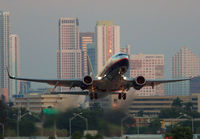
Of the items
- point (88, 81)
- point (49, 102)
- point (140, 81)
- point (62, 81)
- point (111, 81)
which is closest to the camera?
point (88, 81)

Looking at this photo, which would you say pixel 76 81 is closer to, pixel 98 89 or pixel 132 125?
pixel 98 89

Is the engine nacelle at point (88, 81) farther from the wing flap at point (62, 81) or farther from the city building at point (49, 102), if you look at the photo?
the city building at point (49, 102)

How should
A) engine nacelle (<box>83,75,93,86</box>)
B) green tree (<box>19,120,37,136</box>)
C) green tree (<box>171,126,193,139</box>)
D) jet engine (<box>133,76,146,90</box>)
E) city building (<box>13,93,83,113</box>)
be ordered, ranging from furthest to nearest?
1. green tree (<box>171,126,193,139</box>)
2. green tree (<box>19,120,37,136</box>)
3. city building (<box>13,93,83,113</box>)
4. jet engine (<box>133,76,146,90</box>)
5. engine nacelle (<box>83,75,93,86</box>)

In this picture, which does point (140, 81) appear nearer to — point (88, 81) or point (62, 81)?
point (88, 81)

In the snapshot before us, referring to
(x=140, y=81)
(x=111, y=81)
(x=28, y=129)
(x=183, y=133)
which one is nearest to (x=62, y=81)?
(x=111, y=81)

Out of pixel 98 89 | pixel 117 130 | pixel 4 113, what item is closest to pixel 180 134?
pixel 117 130

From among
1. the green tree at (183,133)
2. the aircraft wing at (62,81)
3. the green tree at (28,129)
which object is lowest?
the green tree at (183,133)

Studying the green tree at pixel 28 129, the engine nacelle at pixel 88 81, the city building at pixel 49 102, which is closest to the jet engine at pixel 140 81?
the engine nacelle at pixel 88 81

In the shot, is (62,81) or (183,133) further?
(183,133)

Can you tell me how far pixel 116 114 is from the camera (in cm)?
9188

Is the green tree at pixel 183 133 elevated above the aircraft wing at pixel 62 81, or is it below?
below

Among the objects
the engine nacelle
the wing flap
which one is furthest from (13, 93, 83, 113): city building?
the engine nacelle

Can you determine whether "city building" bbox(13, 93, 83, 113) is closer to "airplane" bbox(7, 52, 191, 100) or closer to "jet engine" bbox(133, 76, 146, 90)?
"airplane" bbox(7, 52, 191, 100)

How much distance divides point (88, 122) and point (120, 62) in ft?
119
